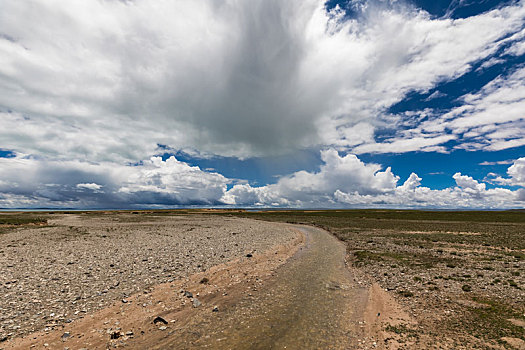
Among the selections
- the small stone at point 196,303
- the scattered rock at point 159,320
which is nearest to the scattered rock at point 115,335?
the scattered rock at point 159,320

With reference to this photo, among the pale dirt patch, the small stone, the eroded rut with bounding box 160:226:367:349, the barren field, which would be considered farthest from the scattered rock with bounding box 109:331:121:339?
the barren field

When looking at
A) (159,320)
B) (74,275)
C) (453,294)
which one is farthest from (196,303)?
(453,294)

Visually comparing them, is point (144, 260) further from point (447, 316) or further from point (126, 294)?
point (447, 316)

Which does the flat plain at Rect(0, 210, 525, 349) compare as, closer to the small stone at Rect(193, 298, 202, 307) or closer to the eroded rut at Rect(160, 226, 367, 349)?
the eroded rut at Rect(160, 226, 367, 349)

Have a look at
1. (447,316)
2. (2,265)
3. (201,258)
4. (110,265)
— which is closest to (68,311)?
(110,265)

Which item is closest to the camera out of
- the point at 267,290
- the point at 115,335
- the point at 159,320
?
the point at 115,335

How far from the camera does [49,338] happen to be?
35.0 feet

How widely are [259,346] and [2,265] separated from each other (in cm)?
2662

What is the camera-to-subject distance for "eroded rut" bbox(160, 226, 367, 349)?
1102cm

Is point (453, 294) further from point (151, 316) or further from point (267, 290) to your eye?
point (151, 316)

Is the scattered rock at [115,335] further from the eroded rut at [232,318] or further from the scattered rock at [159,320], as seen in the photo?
the scattered rock at [159,320]

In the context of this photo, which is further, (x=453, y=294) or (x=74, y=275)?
(x=74, y=275)

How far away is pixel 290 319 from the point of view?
13297 millimetres

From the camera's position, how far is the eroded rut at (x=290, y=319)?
1102 centimetres
